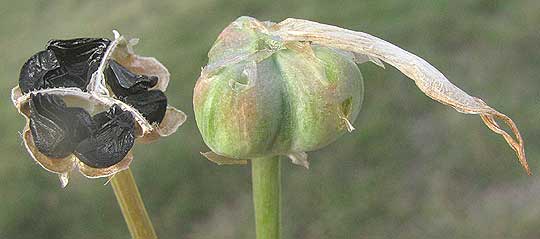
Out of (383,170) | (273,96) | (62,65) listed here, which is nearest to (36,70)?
(62,65)

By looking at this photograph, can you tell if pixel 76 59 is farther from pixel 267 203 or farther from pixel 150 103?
pixel 267 203

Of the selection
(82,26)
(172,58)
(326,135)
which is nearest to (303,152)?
(326,135)

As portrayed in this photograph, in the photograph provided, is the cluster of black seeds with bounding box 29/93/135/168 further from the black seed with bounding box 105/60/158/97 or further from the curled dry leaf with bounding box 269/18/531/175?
the curled dry leaf with bounding box 269/18/531/175

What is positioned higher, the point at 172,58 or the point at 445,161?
the point at 172,58

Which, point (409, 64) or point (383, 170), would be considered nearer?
point (409, 64)

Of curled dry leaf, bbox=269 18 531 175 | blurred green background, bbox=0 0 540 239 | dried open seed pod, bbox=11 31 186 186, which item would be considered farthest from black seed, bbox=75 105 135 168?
blurred green background, bbox=0 0 540 239

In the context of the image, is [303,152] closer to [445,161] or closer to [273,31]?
[273,31]

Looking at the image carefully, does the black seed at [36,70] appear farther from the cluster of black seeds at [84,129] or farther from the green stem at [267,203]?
the green stem at [267,203]
